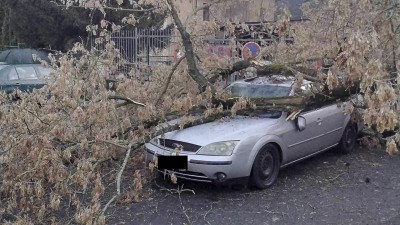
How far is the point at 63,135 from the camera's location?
18.8 ft

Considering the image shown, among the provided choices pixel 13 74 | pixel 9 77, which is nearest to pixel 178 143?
pixel 9 77

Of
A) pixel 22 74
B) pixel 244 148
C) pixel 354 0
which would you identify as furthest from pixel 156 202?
pixel 22 74

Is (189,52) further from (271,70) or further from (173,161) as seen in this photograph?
(173,161)

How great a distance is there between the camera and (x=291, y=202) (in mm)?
6320

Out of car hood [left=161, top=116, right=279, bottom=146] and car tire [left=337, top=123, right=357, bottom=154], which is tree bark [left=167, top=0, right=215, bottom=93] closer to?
car hood [left=161, top=116, right=279, bottom=146]

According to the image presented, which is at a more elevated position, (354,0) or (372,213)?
(354,0)

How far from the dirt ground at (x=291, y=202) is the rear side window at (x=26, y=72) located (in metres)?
8.58

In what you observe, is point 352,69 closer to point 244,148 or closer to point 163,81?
point 244,148

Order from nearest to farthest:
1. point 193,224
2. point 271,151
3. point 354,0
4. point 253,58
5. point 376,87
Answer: point 376,87
point 193,224
point 354,0
point 271,151
point 253,58

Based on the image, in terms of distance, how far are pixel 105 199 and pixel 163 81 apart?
2.16 m

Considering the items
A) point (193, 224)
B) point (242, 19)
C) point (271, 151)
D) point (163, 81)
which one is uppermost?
point (242, 19)

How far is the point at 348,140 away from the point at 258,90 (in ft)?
6.34

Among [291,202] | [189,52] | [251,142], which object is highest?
[189,52]

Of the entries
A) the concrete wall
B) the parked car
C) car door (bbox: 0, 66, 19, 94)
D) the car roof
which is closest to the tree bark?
the concrete wall
